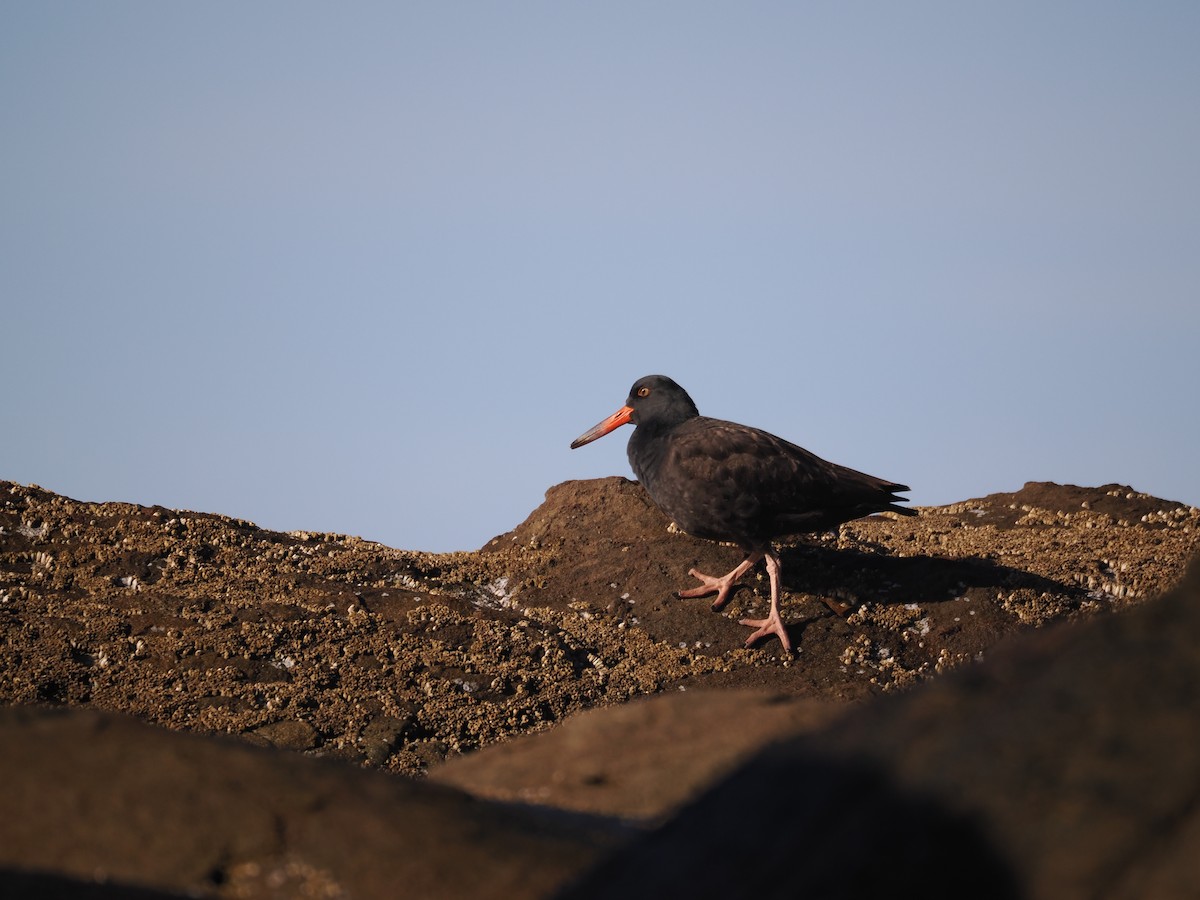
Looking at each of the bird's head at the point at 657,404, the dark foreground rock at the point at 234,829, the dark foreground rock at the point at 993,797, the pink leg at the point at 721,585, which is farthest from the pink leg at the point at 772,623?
the dark foreground rock at the point at 993,797

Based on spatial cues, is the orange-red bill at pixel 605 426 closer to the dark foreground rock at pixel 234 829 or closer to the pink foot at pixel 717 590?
the pink foot at pixel 717 590

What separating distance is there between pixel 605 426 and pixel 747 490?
124 inches

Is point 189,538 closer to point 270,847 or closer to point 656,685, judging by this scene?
point 656,685

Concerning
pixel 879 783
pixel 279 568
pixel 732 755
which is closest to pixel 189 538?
pixel 279 568

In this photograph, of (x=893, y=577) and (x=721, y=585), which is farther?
(x=893, y=577)

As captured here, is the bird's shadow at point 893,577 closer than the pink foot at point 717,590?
No

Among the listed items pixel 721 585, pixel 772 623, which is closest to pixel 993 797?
pixel 772 623

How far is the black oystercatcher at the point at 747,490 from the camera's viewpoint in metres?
11.9

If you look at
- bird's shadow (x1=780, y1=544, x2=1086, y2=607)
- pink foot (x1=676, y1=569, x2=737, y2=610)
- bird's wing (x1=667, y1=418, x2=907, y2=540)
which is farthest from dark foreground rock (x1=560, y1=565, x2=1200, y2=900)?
bird's shadow (x1=780, y1=544, x2=1086, y2=607)

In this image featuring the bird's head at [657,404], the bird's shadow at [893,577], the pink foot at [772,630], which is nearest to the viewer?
the pink foot at [772,630]

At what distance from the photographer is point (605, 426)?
14633 mm

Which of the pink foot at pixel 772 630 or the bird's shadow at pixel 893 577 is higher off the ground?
the bird's shadow at pixel 893 577

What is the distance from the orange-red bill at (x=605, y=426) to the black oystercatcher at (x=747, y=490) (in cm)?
118

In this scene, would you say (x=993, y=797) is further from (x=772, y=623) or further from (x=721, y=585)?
(x=721, y=585)
